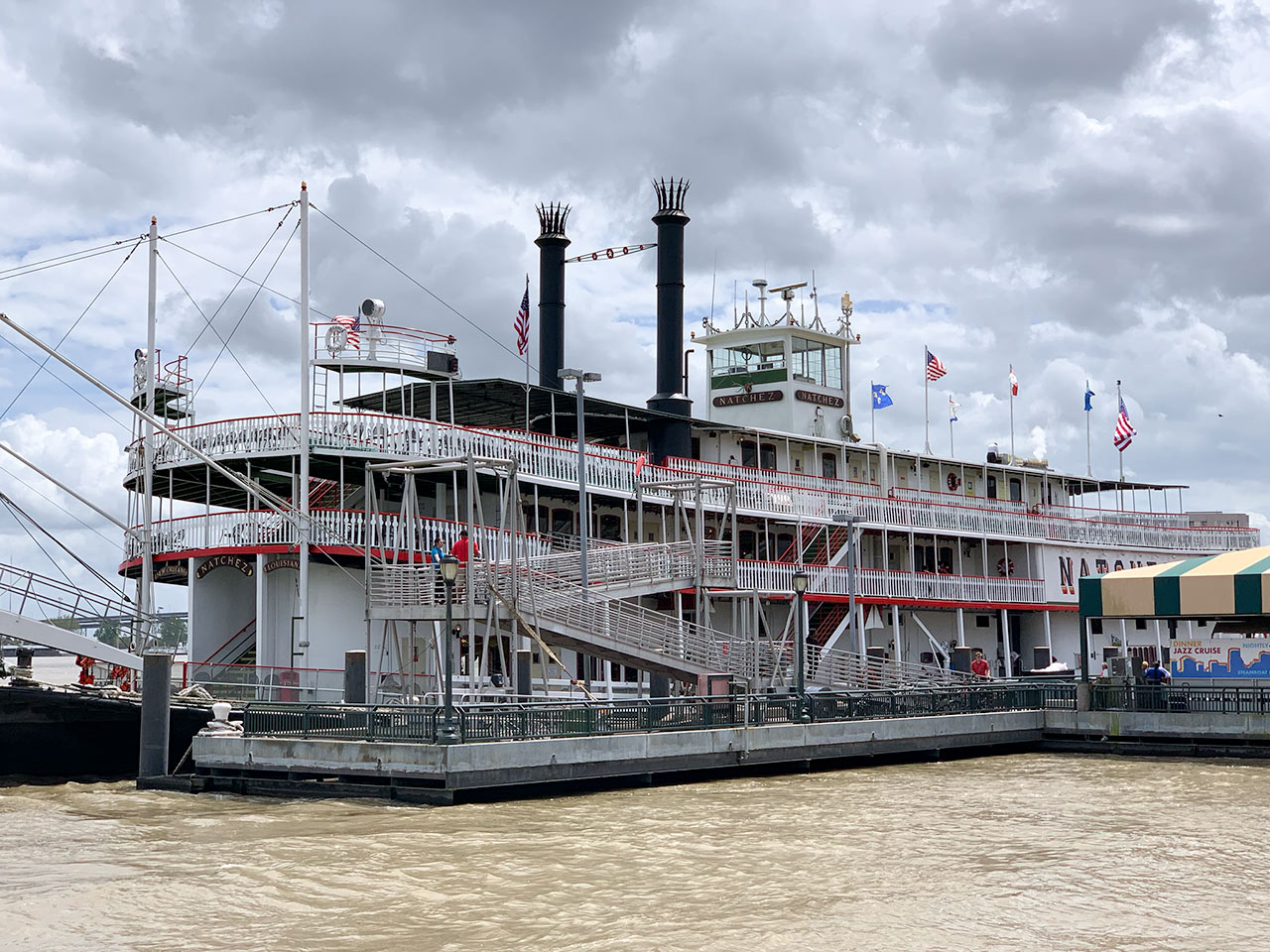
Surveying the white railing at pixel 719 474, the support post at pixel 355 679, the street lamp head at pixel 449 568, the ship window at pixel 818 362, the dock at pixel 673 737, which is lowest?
the dock at pixel 673 737

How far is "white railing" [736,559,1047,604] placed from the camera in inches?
1537

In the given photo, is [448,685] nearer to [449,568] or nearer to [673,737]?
[449,568]

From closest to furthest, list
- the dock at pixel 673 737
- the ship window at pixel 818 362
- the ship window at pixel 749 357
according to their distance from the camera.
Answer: the dock at pixel 673 737 → the ship window at pixel 818 362 → the ship window at pixel 749 357

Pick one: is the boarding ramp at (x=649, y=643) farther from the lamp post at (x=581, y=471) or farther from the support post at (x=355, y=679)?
the support post at (x=355, y=679)

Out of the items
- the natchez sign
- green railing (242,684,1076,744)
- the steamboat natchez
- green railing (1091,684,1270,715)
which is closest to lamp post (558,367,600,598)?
the steamboat natchez

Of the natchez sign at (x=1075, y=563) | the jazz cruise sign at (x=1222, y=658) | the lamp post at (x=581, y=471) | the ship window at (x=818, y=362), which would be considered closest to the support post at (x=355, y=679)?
the lamp post at (x=581, y=471)

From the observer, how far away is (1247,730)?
1121 inches

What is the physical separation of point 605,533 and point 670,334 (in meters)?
7.07

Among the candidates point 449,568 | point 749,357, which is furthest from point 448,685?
point 749,357

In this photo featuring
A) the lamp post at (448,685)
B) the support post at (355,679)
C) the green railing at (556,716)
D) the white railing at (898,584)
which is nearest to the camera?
the lamp post at (448,685)

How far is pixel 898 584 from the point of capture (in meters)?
43.1

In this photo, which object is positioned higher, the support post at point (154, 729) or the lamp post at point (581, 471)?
the lamp post at point (581, 471)

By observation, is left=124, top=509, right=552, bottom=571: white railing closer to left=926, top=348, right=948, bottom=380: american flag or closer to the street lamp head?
the street lamp head

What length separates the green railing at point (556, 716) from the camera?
21609mm
